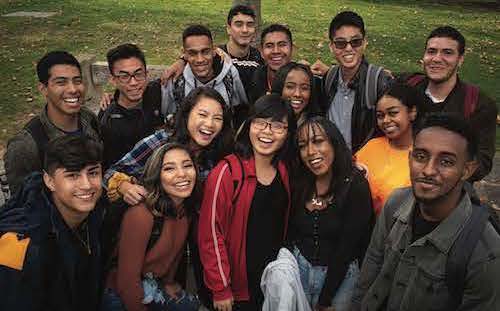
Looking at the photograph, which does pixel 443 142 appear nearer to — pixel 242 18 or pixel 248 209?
pixel 248 209

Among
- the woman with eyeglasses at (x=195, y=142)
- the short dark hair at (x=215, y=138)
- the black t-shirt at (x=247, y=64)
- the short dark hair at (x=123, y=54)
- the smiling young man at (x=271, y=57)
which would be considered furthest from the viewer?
the black t-shirt at (x=247, y=64)

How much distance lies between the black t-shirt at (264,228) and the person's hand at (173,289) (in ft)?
1.71

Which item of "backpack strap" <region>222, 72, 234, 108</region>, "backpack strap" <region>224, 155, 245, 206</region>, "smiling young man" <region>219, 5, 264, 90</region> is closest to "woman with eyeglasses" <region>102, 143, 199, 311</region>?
"backpack strap" <region>224, 155, 245, 206</region>

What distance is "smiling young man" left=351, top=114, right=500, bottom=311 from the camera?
244 cm

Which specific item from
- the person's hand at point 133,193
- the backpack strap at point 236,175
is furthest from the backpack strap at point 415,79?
the person's hand at point 133,193

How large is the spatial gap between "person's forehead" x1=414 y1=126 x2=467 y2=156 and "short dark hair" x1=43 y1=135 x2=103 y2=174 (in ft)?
6.48

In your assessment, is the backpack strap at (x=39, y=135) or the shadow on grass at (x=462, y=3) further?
the shadow on grass at (x=462, y=3)

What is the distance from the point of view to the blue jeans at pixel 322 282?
3535mm

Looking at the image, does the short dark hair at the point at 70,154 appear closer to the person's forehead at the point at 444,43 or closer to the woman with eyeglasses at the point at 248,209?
the woman with eyeglasses at the point at 248,209

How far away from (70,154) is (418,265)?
7.00ft

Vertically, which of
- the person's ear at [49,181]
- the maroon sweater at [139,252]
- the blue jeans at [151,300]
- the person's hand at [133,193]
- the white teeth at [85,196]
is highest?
the person's ear at [49,181]

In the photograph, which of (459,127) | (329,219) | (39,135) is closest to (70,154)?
(39,135)

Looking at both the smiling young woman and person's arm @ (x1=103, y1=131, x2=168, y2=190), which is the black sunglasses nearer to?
the smiling young woman

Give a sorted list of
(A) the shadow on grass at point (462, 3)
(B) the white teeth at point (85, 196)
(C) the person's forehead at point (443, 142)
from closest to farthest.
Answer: (C) the person's forehead at point (443, 142) < (B) the white teeth at point (85, 196) < (A) the shadow on grass at point (462, 3)
